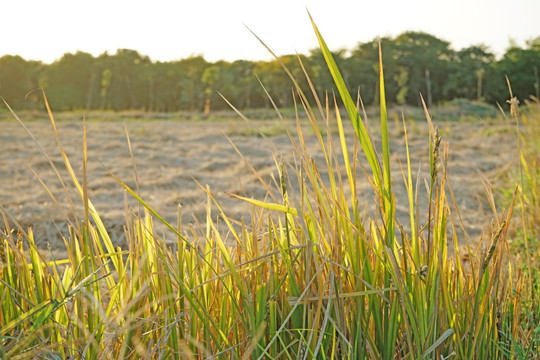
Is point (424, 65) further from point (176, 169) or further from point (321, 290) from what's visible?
point (321, 290)

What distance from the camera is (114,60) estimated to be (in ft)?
95.3

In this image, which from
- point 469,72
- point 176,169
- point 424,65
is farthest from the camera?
point 424,65

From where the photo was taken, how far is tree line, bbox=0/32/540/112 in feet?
80.3

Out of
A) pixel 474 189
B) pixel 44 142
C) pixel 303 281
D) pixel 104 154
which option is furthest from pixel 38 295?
pixel 44 142

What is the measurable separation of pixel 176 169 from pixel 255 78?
65.9 feet

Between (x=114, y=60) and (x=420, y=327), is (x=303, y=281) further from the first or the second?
(x=114, y=60)

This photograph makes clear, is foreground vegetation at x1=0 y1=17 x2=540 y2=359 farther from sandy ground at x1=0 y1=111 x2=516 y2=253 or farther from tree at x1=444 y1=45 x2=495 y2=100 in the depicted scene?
tree at x1=444 y1=45 x2=495 y2=100

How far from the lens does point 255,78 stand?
85.0 feet

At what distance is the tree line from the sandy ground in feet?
42.5

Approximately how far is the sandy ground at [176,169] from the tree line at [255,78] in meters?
12.9

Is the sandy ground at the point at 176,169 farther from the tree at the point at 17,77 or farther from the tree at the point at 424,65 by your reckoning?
the tree at the point at 17,77

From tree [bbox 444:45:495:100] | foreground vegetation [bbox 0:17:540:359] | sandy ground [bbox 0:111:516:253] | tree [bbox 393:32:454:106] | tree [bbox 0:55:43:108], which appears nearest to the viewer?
foreground vegetation [bbox 0:17:540:359]

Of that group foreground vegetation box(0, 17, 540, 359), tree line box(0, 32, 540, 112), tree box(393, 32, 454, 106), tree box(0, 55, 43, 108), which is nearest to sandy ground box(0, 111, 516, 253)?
foreground vegetation box(0, 17, 540, 359)

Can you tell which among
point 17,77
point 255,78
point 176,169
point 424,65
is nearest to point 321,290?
point 176,169
